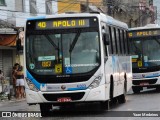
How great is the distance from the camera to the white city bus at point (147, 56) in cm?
2588

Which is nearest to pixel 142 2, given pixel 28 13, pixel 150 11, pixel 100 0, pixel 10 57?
pixel 150 11

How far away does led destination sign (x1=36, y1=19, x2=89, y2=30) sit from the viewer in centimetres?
1526

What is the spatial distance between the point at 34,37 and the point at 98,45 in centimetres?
198

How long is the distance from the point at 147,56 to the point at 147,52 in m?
0.21

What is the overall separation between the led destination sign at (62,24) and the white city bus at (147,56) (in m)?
11.1

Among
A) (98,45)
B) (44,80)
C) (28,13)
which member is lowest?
(44,80)

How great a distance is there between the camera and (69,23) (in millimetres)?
15281

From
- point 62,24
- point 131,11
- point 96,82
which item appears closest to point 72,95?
point 96,82

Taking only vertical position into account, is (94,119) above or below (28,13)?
below

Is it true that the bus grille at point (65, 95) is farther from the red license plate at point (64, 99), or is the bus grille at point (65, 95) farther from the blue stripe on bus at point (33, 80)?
the blue stripe on bus at point (33, 80)

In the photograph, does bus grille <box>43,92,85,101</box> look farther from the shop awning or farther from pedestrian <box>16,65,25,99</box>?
the shop awning

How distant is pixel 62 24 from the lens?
15.3 metres

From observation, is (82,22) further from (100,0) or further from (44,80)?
(100,0)

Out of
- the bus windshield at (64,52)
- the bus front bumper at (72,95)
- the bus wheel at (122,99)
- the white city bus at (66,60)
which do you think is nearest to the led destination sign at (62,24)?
the white city bus at (66,60)
